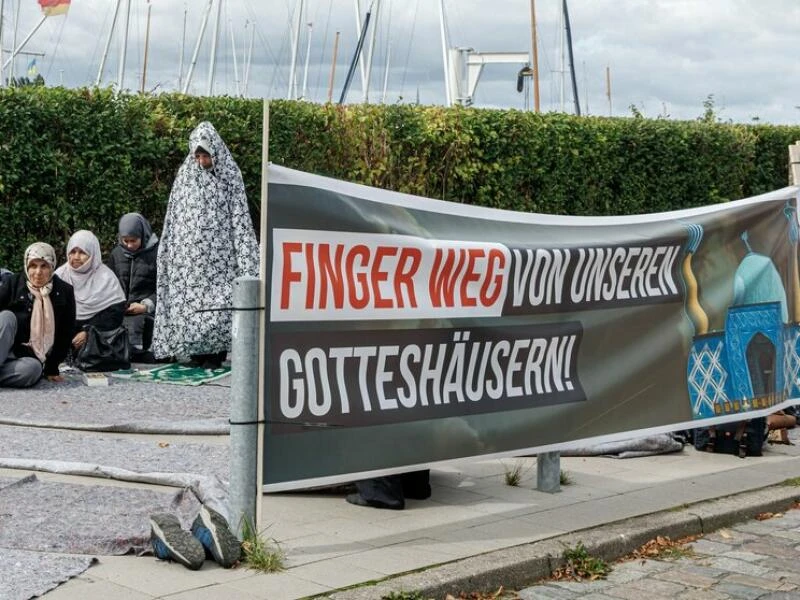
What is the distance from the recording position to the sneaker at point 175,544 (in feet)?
17.8

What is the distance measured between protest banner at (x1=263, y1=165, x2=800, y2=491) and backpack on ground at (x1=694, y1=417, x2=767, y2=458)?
0.28m

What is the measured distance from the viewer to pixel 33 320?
34.5 ft

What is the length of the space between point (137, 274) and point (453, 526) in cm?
679

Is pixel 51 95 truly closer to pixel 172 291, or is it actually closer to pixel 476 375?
pixel 172 291

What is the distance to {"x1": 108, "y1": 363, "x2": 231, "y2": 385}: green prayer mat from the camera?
11.3 meters

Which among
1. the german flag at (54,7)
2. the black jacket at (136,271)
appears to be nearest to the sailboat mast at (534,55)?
the german flag at (54,7)

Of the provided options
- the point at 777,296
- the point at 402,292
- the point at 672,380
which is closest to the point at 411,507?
the point at 402,292

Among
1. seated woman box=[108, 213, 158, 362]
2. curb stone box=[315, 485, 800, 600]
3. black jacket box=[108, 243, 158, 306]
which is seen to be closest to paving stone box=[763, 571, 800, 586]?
curb stone box=[315, 485, 800, 600]

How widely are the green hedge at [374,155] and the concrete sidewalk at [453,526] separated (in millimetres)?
5431

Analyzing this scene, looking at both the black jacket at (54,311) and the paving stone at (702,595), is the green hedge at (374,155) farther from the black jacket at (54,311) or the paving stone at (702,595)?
the paving stone at (702,595)

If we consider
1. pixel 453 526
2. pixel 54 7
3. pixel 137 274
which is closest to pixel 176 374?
pixel 137 274

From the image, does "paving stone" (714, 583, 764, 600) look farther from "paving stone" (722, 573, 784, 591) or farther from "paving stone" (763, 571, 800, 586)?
"paving stone" (763, 571, 800, 586)

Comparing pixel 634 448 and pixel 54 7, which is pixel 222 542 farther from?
pixel 54 7

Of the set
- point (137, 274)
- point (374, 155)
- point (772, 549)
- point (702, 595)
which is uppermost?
point (374, 155)
